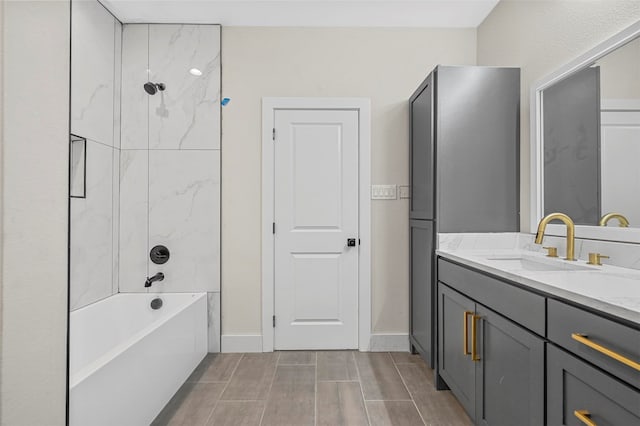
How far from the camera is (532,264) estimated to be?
190 centimetres

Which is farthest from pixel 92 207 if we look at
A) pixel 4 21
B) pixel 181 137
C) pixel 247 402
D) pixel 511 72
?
pixel 511 72

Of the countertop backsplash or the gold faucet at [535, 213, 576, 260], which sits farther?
the gold faucet at [535, 213, 576, 260]

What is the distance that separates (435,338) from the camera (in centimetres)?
226

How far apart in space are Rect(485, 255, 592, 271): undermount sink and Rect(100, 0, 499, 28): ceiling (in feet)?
6.10

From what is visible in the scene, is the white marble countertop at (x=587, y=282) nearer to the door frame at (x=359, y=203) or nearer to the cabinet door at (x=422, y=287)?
the cabinet door at (x=422, y=287)

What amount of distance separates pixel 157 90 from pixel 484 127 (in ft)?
8.08

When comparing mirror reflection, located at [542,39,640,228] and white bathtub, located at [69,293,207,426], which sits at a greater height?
mirror reflection, located at [542,39,640,228]

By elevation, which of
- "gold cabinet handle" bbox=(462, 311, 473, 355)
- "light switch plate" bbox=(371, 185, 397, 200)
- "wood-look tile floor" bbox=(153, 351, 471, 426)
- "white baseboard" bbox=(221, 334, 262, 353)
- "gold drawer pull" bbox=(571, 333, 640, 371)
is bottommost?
"wood-look tile floor" bbox=(153, 351, 471, 426)

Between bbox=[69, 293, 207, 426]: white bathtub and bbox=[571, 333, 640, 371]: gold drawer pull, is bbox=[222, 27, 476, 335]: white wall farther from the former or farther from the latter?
bbox=[571, 333, 640, 371]: gold drawer pull

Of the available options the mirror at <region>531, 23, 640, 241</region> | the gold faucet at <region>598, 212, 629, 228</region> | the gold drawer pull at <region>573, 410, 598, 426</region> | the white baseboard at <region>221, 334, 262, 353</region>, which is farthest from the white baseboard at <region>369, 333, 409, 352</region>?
the gold drawer pull at <region>573, 410, 598, 426</region>

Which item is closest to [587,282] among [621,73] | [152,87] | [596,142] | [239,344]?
[596,142]

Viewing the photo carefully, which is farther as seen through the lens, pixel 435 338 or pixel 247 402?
pixel 435 338

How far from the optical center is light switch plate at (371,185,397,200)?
290 cm

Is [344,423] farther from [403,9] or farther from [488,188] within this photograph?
[403,9]
